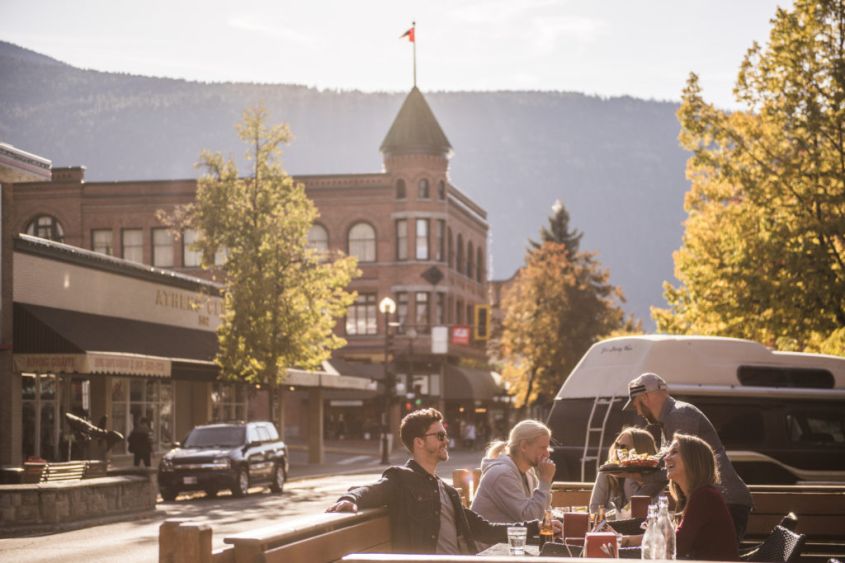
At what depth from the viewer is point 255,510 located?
27953 mm

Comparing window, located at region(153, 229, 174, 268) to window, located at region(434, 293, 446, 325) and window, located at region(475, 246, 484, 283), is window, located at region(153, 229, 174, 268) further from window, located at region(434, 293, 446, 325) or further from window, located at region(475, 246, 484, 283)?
window, located at region(475, 246, 484, 283)

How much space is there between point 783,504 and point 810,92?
15.2 metres

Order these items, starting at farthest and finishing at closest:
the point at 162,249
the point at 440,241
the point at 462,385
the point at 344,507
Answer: the point at 462,385 → the point at 440,241 → the point at 162,249 → the point at 344,507

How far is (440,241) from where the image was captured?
76.9 m

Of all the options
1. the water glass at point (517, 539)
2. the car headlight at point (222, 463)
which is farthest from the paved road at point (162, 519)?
the water glass at point (517, 539)

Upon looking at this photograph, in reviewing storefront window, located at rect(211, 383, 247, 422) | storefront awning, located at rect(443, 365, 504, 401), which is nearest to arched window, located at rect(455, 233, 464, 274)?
storefront awning, located at rect(443, 365, 504, 401)

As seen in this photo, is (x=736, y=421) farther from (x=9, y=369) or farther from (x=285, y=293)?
(x=285, y=293)

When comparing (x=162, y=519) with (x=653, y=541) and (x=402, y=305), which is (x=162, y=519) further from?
(x=402, y=305)

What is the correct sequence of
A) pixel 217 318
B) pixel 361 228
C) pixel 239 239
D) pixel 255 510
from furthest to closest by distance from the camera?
pixel 361 228
pixel 217 318
pixel 239 239
pixel 255 510

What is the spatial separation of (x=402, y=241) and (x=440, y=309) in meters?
4.54

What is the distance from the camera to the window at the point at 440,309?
76688 millimetres

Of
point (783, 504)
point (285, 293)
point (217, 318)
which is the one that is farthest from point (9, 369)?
point (783, 504)

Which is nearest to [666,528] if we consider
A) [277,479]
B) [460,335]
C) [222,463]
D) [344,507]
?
[344,507]

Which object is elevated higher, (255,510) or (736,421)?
(736,421)
